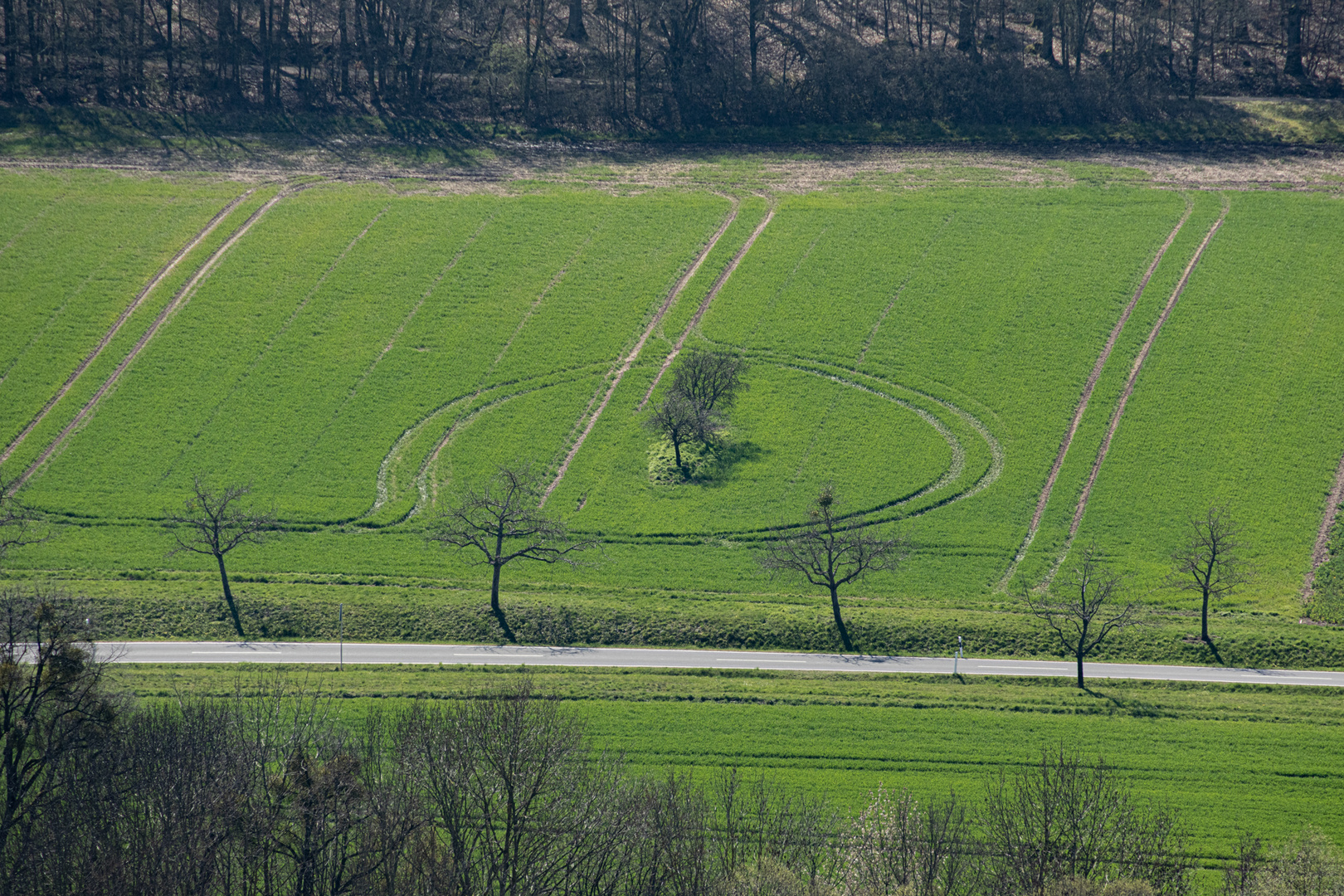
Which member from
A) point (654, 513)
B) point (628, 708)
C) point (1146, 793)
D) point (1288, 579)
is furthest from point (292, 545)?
point (1288, 579)

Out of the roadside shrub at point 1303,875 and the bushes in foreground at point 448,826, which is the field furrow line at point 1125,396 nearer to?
the bushes in foreground at point 448,826

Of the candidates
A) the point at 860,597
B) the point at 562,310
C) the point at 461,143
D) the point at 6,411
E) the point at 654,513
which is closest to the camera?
the point at 860,597

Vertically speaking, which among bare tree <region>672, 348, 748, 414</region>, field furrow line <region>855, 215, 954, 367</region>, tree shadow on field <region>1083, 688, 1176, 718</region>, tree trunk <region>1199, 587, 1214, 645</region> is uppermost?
field furrow line <region>855, 215, 954, 367</region>

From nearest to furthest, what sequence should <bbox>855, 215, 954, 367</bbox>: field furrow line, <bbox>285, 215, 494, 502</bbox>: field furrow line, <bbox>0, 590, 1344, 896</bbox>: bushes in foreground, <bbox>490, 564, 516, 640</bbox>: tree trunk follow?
1. <bbox>0, 590, 1344, 896</bbox>: bushes in foreground
2. <bbox>490, 564, 516, 640</bbox>: tree trunk
3. <bbox>285, 215, 494, 502</bbox>: field furrow line
4. <bbox>855, 215, 954, 367</bbox>: field furrow line

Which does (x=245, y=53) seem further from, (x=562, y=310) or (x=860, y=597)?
(x=860, y=597)

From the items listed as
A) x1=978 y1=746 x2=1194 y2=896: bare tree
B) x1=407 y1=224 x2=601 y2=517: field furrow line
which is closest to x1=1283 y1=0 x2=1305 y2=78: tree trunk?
x1=407 y1=224 x2=601 y2=517: field furrow line

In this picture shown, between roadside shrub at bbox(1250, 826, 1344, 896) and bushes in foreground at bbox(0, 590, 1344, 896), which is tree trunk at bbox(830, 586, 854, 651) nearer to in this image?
bushes in foreground at bbox(0, 590, 1344, 896)

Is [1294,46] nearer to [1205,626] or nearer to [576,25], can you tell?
[576,25]

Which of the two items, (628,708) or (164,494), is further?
(164,494)
